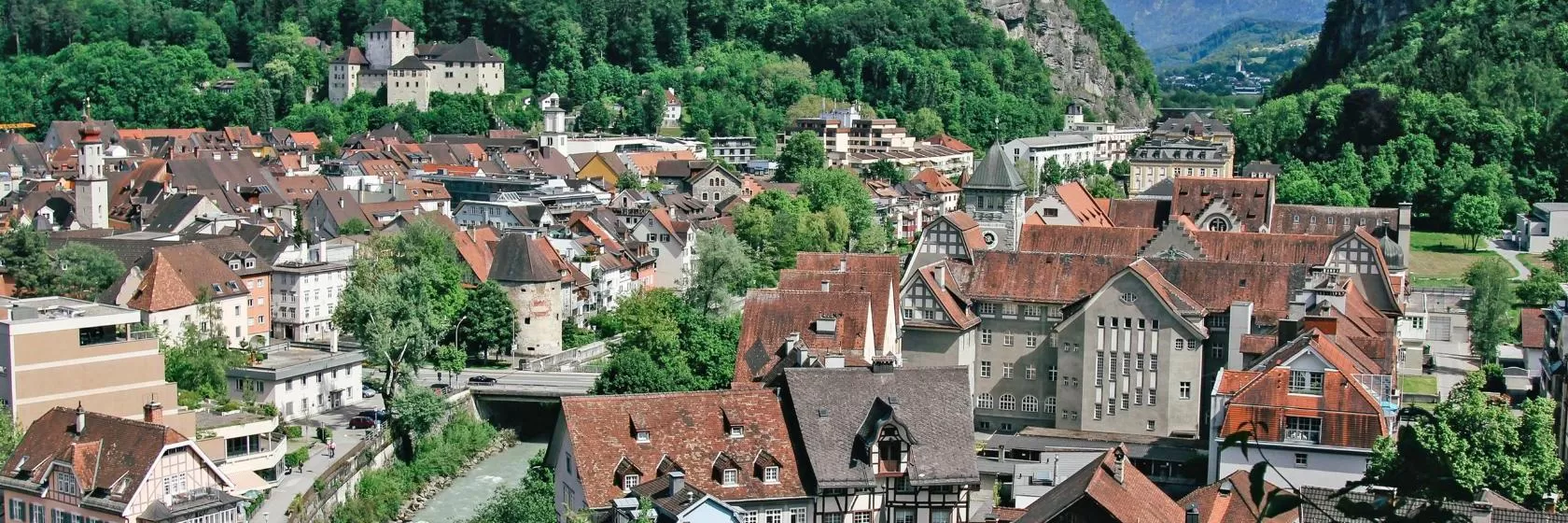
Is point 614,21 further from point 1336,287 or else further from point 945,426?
point 945,426

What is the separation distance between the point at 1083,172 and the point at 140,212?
4939cm

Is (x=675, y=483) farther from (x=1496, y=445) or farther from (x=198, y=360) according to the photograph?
(x=198, y=360)

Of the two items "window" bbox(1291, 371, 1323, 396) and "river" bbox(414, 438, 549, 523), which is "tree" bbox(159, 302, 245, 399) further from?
"window" bbox(1291, 371, 1323, 396)

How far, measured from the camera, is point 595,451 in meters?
25.5

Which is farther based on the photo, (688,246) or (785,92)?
(785,92)

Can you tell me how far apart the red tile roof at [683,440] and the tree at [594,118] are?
76.9m

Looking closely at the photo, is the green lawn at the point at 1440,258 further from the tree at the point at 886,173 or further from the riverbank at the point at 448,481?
the riverbank at the point at 448,481

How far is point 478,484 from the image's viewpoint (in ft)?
132

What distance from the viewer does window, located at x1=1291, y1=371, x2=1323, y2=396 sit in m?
29.8

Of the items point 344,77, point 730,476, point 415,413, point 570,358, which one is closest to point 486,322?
point 570,358

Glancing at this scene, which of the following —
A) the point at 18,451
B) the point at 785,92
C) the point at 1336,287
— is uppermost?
the point at 785,92

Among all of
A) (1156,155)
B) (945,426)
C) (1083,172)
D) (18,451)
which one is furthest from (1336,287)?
(1083,172)

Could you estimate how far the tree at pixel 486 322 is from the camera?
51.4 meters

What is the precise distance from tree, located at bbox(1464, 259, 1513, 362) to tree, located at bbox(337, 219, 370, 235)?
37.1m
